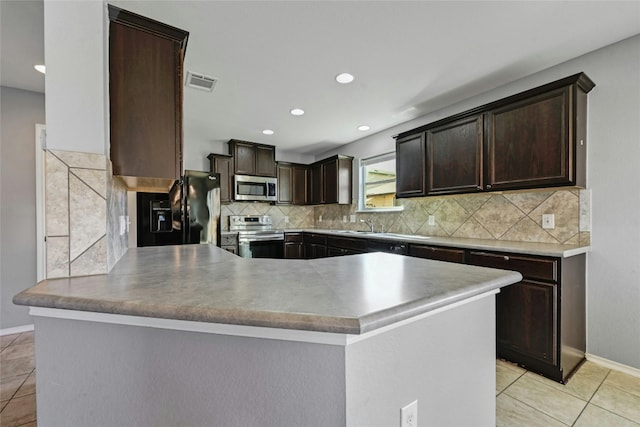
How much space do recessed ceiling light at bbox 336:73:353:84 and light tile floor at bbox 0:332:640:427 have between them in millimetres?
2629

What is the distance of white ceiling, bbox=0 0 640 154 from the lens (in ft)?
Result: 5.41

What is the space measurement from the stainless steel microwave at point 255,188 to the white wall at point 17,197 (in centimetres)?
228

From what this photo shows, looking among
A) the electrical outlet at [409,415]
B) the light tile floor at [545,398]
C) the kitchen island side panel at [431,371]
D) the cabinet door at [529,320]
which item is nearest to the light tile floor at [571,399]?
the light tile floor at [545,398]

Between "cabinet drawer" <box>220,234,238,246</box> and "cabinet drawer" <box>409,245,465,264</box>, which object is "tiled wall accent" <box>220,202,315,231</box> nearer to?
"cabinet drawer" <box>220,234,238,246</box>

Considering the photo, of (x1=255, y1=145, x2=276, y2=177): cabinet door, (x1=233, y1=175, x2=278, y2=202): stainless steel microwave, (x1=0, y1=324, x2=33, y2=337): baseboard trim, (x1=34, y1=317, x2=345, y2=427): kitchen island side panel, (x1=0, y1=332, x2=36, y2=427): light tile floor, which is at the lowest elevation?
(x1=0, y1=332, x2=36, y2=427): light tile floor

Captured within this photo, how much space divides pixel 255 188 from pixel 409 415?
4.11 metres

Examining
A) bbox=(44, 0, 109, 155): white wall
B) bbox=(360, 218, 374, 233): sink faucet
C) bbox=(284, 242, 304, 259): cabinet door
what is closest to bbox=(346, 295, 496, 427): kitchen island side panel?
bbox=(44, 0, 109, 155): white wall

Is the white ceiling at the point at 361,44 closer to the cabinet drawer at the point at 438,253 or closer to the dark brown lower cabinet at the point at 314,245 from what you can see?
the cabinet drawer at the point at 438,253

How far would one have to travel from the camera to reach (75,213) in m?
1.02

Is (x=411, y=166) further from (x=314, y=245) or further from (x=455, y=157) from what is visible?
(x=314, y=245)

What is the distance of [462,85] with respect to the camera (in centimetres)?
263

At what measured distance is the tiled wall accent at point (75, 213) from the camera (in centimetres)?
99

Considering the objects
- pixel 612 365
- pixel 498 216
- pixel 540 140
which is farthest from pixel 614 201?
pixel 612 365

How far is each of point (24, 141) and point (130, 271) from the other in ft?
9.10
